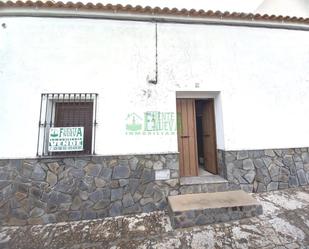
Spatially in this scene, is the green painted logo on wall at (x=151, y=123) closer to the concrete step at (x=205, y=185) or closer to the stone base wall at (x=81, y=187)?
the stone base wall at (x=81, y=187)

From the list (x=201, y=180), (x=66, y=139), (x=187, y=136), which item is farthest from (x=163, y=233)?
(x=66, y=139)

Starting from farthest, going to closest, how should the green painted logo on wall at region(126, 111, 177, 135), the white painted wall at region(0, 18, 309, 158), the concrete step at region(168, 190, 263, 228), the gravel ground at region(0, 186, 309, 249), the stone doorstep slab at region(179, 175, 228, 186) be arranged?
the stone doorstep slab at region(179, 175, 228, 186)
the green painted logo on wall at region(126, 111, 177, 135)
the white painted wall at region(0, 18, 309, 158)
the concrete step at region(168, 190, 263, 228)
the gravel ground at region(0, 186, 309, 249)

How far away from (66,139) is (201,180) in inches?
115

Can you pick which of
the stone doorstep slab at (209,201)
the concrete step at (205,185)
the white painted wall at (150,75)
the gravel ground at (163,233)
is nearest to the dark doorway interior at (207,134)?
the white painted wall at (150,75)

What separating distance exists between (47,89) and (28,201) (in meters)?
2.13

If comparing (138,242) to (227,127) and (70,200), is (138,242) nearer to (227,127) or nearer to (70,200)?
(70,200)

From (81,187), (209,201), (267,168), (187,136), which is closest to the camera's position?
(209,201)

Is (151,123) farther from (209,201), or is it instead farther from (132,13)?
(132,13)

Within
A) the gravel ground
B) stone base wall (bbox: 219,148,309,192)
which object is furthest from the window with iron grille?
stone base wall (bbox: 219,148,309,192)

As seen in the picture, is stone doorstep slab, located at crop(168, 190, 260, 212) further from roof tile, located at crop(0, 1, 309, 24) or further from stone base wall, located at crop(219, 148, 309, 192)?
roof tile, located at crop(0, 1, 309, 24)

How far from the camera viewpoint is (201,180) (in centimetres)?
356

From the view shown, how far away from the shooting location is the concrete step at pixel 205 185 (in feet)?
11.0

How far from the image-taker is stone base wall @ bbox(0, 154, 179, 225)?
294cm

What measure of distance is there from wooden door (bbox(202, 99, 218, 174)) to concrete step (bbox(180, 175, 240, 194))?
509 millimetres
